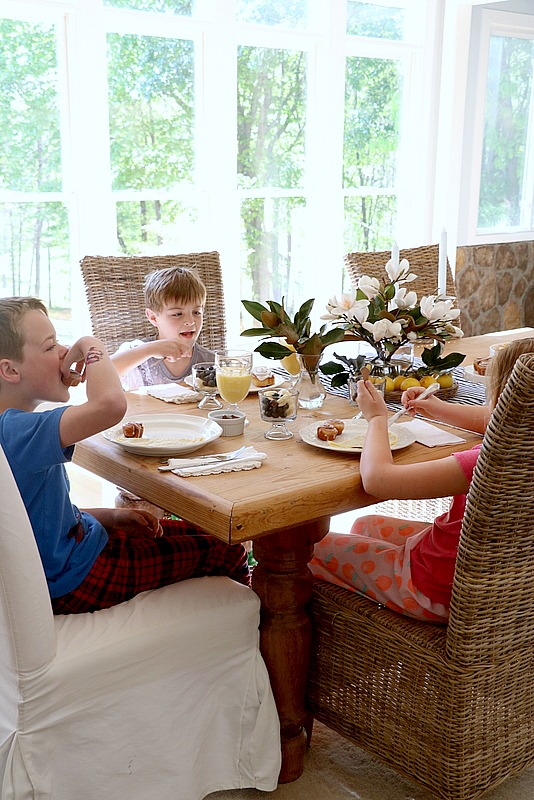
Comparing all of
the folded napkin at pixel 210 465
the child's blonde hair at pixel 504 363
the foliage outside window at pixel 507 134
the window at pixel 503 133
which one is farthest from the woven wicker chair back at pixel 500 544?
the foliage outside window at pixel 507 134

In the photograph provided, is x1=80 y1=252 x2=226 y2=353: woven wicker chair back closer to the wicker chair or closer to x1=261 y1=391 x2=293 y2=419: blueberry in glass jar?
x1=261 y1=391 x2=293 y2=419: blueberry in glass jar

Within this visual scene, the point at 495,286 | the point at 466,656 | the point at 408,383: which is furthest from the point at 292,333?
the point at 495,286

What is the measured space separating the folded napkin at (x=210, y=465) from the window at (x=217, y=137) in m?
2.44

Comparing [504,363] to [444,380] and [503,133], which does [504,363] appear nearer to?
[444,380]

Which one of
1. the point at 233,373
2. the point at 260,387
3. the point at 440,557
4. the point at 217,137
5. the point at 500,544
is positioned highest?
the point at 217,137

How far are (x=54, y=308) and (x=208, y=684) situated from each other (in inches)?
107

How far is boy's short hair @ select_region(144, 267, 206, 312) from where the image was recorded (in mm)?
2680

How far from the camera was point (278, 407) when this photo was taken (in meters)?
1.99

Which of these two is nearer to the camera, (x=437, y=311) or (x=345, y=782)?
(x=345, y=782)

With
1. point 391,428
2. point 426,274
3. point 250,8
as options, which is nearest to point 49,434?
point 391,428

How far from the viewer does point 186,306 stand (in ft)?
8.87

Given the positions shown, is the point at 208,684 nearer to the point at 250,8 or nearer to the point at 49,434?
the point at 49,434

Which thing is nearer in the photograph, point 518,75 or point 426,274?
point 426,274

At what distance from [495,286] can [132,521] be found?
462 centimetres
